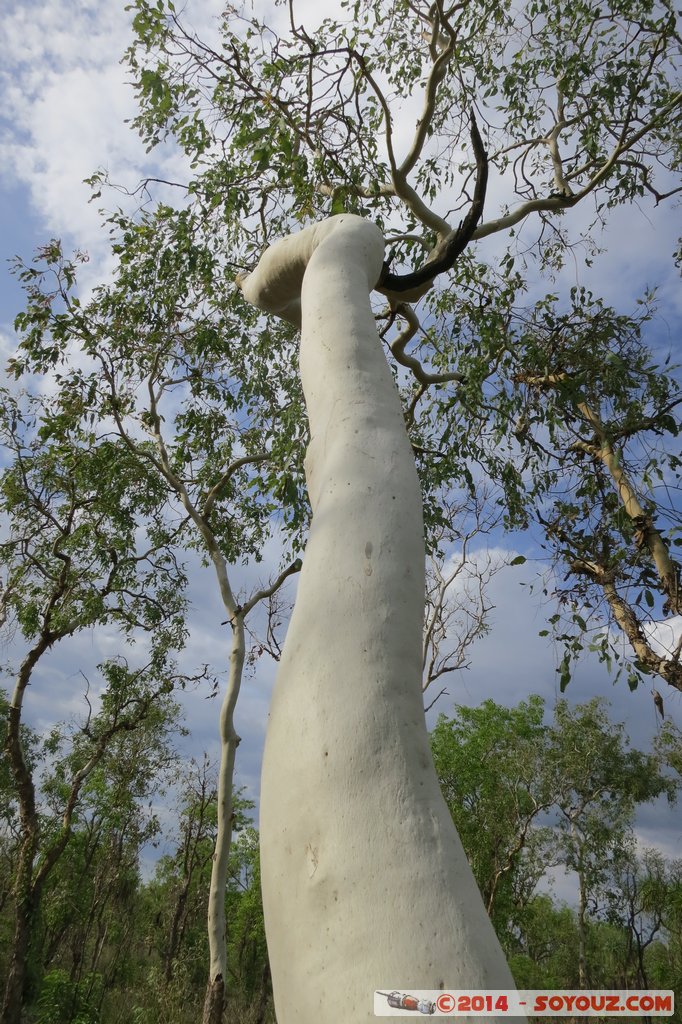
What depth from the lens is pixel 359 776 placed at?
0.98 meters

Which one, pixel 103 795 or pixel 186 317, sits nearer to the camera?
pixel 186 317

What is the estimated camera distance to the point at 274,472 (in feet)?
16.7

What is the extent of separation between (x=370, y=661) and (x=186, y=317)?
233 inches

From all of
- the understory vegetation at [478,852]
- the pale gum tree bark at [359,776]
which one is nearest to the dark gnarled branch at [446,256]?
the pale gum tree bark at [359,776]

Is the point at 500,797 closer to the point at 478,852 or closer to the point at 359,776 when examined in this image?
the point at 478,852

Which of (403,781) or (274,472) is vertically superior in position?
(274,472)

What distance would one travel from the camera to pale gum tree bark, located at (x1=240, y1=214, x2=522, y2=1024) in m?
0.87

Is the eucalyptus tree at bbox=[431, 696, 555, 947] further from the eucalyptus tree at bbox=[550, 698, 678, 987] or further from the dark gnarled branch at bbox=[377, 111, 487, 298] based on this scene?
the dark gnarled branch at bbox=[377, 111, 487, 298]

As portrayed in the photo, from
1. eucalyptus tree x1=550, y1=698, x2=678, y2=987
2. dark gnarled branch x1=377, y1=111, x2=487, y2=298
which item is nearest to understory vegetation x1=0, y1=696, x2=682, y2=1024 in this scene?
eucalyptus tree x1=550, y1=698, x2=678, y2=987

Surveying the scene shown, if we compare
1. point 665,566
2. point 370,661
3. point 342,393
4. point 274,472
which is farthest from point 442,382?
point 370,661

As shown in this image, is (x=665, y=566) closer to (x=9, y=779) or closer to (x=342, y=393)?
(x=342, y=393)

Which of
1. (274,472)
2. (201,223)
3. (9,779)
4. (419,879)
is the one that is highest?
(201,223)

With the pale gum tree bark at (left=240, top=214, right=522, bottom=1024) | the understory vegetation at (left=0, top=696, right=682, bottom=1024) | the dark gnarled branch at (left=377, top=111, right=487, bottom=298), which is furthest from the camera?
the understory vegetation at (left=0, top=696, right=682, bottom=1024)

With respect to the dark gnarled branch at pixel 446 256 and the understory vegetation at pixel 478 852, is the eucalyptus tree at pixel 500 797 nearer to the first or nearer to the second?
the understory vegetation at pixel 478 852
